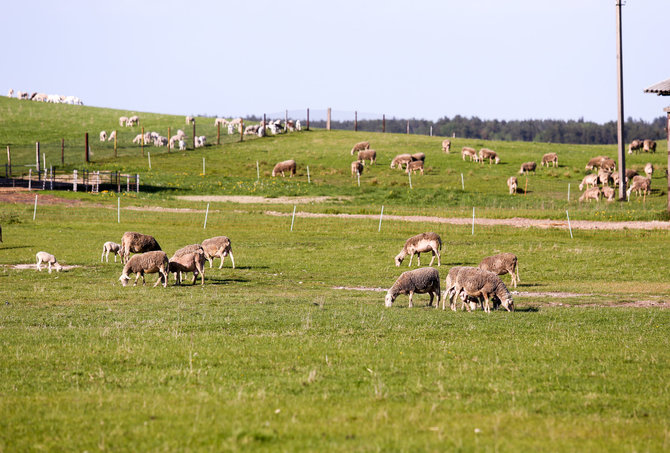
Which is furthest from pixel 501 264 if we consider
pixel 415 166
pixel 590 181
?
pixel 415 166

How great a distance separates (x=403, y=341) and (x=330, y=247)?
74.5 feet

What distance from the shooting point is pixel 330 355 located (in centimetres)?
1334

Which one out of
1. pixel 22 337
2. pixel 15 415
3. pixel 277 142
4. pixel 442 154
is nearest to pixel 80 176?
pixel 277 142

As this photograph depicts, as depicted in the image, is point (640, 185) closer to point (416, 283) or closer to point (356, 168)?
point (356, 168)

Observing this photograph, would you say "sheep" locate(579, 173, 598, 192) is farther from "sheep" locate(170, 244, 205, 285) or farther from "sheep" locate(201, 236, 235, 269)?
"sheep" locate(170, 244, 205, 285)

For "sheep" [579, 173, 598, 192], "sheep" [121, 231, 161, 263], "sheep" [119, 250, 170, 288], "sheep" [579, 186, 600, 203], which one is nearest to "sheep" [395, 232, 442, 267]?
"sheep" [121, 231, 161, 263]

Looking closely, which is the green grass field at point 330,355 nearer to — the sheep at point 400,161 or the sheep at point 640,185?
the sheep at point 640,185

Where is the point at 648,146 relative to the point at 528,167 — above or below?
above

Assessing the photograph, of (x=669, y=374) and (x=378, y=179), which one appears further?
(x=378, y=179)

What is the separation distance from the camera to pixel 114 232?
1679 inches

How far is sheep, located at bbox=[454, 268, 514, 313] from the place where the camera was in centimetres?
1988

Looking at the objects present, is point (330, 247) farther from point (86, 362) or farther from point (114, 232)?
point (86, 362)

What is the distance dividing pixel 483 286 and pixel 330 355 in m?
7.71

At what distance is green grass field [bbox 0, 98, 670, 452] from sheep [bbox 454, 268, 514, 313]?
45cm
